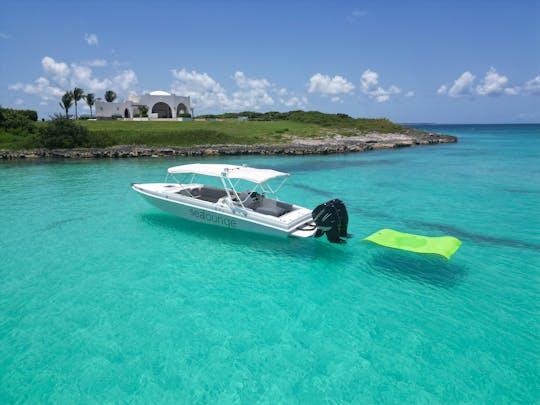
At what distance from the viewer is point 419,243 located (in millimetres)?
12078

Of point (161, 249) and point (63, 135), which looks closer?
point (161, 249)

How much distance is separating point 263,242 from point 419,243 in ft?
20.0

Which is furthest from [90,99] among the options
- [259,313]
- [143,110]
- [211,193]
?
[259,313]

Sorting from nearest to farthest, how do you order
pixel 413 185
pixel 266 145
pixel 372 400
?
pixel 372 400 → pixel 413 185 → pixel 266 145

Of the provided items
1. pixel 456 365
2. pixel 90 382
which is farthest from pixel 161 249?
pixel 456 365

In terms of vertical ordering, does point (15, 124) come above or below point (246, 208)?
above

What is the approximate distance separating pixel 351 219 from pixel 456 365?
1125cm

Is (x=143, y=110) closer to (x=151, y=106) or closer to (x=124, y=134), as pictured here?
(x=151, y=106)

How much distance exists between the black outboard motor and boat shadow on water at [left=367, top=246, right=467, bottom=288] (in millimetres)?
1591

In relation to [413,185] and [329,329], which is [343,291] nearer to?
[329,329]

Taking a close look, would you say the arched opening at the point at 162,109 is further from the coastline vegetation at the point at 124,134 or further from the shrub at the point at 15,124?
the shrub at the point at 15,124

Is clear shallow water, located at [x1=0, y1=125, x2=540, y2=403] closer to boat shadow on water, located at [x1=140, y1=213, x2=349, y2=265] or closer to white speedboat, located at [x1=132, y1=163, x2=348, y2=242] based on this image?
boat shadow on water, located at [x1=140, y1=213, x2=349, y2=265]

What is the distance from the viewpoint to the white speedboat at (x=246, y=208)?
13023 millimetres

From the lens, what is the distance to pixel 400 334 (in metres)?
8.45
